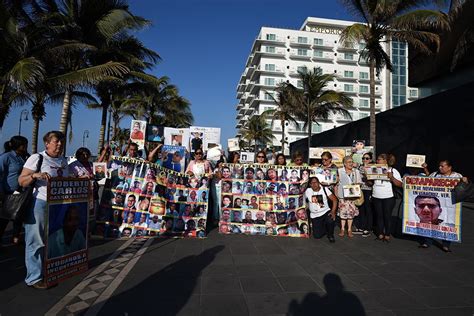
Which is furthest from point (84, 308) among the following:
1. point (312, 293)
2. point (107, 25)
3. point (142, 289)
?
point (107, 25)

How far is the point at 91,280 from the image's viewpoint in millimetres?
3932

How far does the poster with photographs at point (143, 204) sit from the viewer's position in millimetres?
6102

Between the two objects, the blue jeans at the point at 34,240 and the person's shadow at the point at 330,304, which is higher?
the blue jeans at the point at 34,240

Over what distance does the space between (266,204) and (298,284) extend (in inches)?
111

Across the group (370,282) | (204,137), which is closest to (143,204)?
(204,137)

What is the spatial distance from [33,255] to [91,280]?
2.66 feet

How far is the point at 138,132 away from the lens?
9.51 metres

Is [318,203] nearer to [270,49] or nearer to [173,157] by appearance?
[173,157]

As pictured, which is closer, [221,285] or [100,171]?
[221,285]

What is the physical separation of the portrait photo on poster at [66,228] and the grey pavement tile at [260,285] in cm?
246

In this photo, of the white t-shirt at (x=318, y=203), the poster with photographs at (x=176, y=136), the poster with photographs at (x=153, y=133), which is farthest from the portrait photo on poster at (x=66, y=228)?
the poster with photographs at (x=153, y=133)

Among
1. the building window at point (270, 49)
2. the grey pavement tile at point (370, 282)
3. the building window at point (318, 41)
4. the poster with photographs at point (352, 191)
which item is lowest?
the grey pavement tile at point (370, 282)

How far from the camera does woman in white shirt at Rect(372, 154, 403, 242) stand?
6401 millimetres

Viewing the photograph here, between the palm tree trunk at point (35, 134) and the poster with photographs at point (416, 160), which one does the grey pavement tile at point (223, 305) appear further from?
the palm tree trunk at point (35, 134)
